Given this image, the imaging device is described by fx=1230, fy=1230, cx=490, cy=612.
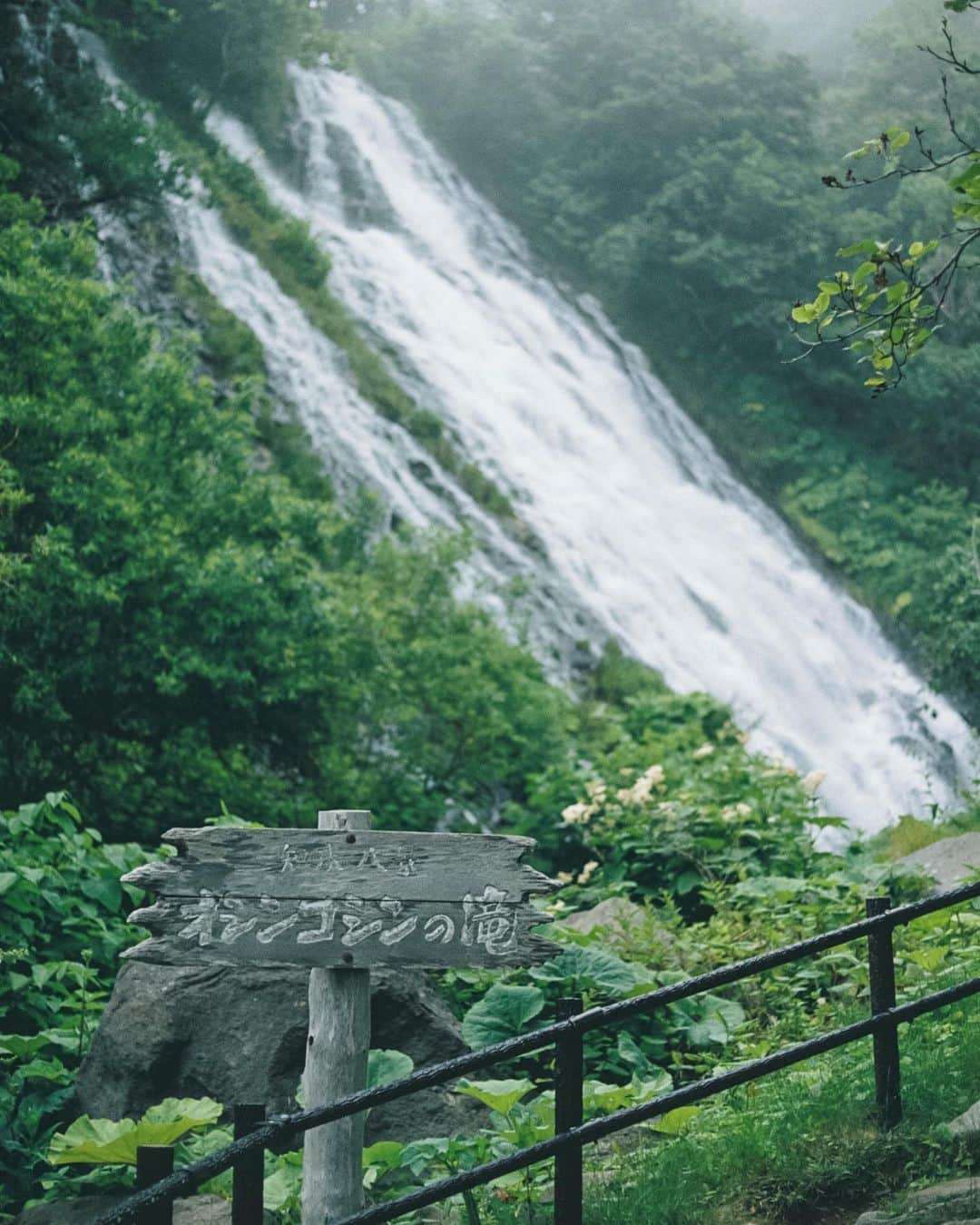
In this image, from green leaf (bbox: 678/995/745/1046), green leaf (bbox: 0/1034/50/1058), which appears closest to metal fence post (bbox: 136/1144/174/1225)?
green leaf (bbox: 0/1034/50/1058)

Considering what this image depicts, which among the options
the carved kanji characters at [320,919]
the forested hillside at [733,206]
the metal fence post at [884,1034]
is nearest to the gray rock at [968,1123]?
the metal fence post at [884,1034]

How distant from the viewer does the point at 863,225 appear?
2938cm

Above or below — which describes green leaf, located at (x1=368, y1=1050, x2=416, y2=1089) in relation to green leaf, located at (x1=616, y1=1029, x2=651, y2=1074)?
above

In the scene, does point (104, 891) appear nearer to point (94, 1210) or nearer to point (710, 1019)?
point (94, 1210)

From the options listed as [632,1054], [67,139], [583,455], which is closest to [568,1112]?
[632,1054]

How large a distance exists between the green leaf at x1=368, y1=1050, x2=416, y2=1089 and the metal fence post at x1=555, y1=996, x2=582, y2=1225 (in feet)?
2.93

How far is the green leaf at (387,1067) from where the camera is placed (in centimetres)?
377

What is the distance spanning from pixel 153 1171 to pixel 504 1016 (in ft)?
6.58

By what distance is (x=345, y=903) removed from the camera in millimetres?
3086

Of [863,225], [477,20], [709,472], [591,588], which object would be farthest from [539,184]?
[591,588]

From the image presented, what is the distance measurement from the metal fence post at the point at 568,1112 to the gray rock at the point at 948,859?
3816 millimetres

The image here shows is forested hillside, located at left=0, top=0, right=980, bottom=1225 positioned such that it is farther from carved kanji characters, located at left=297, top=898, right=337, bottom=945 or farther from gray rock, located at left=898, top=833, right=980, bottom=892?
carved kanji characters, located at left=297, top=898, right=337, bottom=945

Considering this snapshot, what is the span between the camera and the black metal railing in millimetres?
2244

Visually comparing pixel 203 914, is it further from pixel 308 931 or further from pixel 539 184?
pixel 539 184
